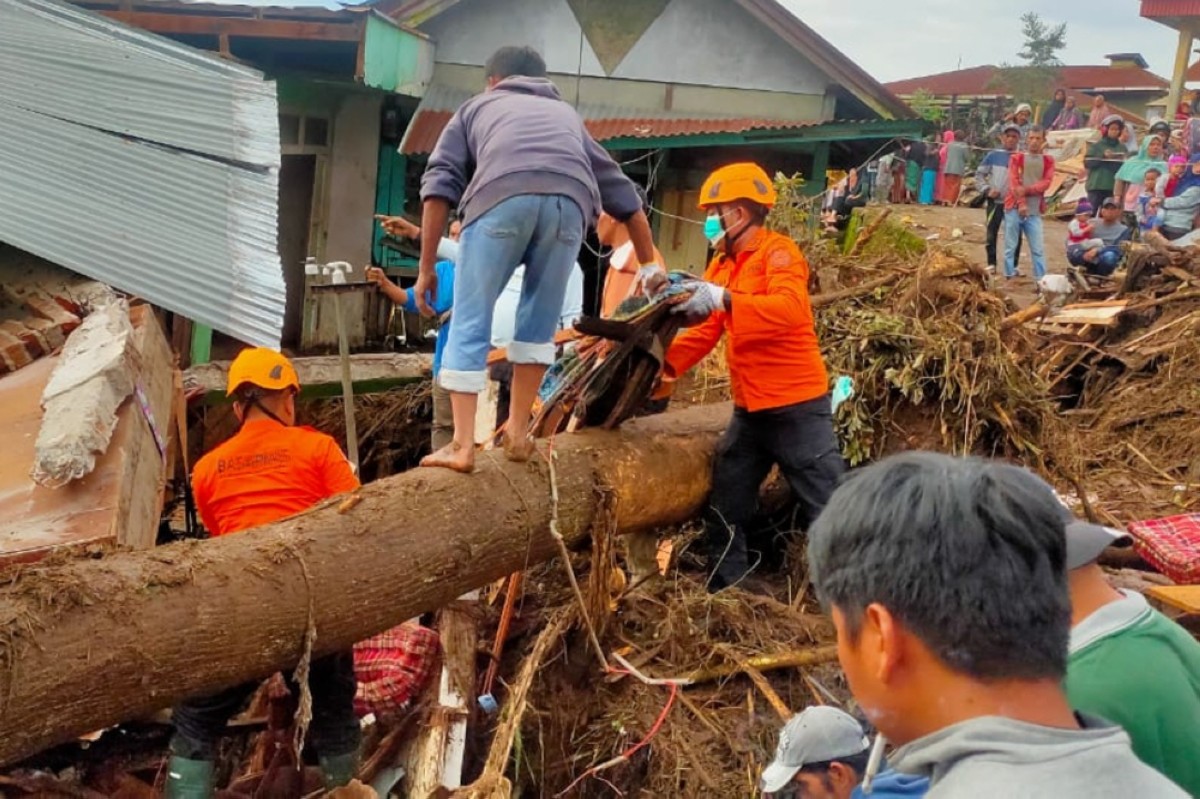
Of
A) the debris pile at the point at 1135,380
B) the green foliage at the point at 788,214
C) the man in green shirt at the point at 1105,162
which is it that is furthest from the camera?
the man in green shirt at the point at 1105,162

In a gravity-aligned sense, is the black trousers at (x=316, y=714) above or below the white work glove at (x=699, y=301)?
below

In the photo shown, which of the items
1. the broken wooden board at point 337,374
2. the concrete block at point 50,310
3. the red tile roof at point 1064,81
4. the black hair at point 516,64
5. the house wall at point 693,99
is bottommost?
the broken wooden board at point 337,374

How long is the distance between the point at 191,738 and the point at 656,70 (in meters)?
9.08

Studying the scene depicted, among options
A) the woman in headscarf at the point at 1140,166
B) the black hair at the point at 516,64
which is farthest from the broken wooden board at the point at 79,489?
the woman in headscarf at the point at 1140,166

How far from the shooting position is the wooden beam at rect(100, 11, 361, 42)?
309 inches

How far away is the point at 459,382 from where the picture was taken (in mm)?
3736

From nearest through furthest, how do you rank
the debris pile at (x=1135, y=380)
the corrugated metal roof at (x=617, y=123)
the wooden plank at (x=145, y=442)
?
the wooden plank at (x=145, y=442) → the debris pile at (x=1135, y=380) → the corrugated metal roof at (x=617, y=123)

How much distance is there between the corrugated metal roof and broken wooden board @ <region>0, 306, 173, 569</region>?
4.99 meters

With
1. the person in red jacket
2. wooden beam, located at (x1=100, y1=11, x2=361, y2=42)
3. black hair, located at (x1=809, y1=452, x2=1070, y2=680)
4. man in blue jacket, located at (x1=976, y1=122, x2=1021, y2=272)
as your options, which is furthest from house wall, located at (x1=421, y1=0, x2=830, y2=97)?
black hair, located at (x1=809, y1=452, x2=1070, y2=680)

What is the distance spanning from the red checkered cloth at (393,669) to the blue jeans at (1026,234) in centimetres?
966

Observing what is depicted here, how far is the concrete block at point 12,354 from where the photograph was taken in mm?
4250

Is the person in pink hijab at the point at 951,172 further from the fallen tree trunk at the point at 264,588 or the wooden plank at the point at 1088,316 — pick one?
the fallen tree trunk at the point at 264,588

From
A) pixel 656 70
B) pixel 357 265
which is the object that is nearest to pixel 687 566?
pixel 357 265

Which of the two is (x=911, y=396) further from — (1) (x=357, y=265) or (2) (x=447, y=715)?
(1) (x=357, y=265)
